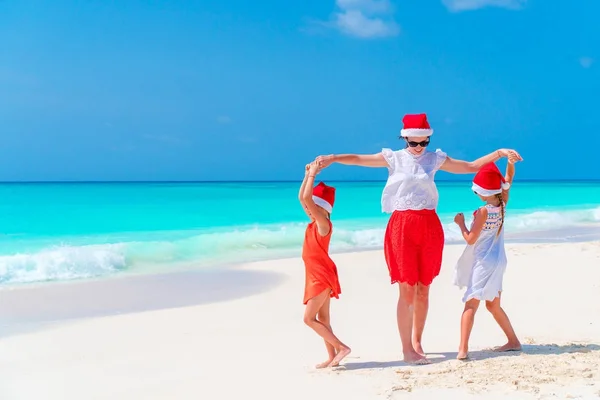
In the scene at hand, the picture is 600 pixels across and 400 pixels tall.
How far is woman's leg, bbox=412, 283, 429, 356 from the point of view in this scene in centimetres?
480

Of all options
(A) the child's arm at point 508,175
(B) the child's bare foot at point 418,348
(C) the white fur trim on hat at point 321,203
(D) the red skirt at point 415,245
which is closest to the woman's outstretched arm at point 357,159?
(C) the white fur trim on hat at point 321,203

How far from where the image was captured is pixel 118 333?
6027 millimetres

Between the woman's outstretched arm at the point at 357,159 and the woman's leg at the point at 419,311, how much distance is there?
901 millimetres

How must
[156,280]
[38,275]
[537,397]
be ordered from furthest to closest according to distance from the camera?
[38,275]
[156,280]
[537,397]

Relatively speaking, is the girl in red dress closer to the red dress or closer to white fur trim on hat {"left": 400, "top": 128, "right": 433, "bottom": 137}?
the red dress

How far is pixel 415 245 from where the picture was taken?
470cm

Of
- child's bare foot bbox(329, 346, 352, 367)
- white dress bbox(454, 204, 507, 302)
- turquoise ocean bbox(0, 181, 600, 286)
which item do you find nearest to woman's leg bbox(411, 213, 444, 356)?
white dress bbox(454, 204, 507, 302)

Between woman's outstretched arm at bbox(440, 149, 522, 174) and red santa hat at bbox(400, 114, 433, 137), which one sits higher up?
red santa hat at bbox(400, 114, 433, 137)

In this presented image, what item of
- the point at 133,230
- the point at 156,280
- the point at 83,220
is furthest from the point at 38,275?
the point at 83,220

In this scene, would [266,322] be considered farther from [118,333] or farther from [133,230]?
[133,230]

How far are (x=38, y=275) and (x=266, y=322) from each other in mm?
5068

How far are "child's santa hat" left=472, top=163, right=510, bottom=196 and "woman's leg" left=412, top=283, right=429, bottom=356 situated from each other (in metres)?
0.79

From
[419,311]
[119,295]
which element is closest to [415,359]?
[419,311]

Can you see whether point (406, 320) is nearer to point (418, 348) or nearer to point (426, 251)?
point (418, 348)
